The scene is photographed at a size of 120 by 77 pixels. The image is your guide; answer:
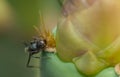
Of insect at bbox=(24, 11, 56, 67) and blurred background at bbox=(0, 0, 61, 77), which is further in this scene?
blurred background at bbox=(0, 0, 61, 77)

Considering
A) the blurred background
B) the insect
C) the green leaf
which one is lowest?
the green leaf

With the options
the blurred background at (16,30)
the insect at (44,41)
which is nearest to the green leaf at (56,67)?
the insect at (44,41)

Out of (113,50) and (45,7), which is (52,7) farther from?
(113,50)

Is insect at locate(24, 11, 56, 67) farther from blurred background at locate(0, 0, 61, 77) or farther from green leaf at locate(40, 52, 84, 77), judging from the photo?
blurred background at locate(0, 0, 61, 77)

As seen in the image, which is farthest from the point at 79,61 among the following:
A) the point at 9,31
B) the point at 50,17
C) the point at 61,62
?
the point at 9,31

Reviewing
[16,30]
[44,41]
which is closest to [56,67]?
[44,41]

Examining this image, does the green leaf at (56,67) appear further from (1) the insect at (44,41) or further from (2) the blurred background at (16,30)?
(2) the blurred background at (16,30)

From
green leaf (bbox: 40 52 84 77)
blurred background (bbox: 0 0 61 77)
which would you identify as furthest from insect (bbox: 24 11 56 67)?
blurred background (bbox: 0 0 61 77)

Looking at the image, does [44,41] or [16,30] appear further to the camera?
[16,30]

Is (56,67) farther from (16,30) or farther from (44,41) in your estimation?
(16,30)
